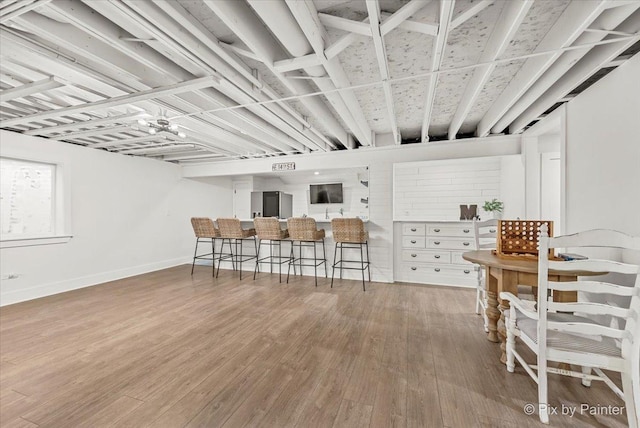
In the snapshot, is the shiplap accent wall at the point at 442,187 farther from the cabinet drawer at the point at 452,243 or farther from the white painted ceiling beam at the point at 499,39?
the white painted ceiling beam at the point at 499,39

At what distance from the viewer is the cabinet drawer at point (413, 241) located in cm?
445

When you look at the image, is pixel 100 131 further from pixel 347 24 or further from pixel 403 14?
pixel 403 14

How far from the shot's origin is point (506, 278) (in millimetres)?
2041

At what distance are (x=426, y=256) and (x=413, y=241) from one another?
12.7 inches

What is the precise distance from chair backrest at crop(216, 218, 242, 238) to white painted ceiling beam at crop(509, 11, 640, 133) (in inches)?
181

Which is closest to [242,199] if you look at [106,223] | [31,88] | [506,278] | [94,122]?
[106,223]

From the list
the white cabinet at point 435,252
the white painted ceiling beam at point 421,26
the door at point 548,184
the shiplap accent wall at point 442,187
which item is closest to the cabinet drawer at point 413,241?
the white cabinet at point 435,252

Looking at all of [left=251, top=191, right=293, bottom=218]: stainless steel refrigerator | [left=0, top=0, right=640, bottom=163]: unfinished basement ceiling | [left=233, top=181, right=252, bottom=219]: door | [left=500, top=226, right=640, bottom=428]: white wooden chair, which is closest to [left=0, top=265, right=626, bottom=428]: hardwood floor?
[left=500, top=226, right=640, bottom=428]: white wooden chair

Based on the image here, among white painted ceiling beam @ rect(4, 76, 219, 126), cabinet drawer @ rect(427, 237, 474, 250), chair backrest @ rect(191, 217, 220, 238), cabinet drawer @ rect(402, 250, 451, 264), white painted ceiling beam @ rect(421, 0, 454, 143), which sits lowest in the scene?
cabinet drawer @ rect(402, 250, 451, 264)

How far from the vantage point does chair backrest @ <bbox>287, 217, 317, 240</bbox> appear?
14.0 ft

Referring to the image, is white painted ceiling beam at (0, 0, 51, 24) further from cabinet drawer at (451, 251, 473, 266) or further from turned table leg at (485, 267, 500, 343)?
cabinet drawer at (451, 251, 473, 266)

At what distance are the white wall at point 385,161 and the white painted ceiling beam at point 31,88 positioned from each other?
3.64m

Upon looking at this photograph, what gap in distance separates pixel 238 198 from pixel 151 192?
7.43 feet

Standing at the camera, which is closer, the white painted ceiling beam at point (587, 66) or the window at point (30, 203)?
the white painted ceiling beam at point (587, 66)
